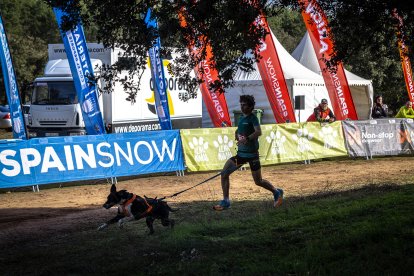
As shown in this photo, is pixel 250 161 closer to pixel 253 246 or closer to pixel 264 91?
pixel 253 246

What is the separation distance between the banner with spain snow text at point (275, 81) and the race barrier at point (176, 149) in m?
2.78

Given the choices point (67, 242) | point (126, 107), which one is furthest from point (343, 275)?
point (126, 107)

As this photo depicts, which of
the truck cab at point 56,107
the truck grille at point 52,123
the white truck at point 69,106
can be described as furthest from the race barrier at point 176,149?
the truck grille at point 52,123

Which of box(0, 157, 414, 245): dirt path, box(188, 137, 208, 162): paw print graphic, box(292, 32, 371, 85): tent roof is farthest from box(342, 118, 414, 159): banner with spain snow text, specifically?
box(292, 32, 371, 85): tent roof

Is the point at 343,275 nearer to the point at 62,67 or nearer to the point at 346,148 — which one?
the point at 346,148

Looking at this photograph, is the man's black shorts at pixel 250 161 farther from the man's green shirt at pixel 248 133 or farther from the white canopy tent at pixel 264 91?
the white canopy tent at pixel 264 91

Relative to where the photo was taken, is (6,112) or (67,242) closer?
(67,242)

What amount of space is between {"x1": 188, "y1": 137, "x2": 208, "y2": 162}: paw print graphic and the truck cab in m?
6.59

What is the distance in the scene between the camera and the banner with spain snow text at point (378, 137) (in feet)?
75.2

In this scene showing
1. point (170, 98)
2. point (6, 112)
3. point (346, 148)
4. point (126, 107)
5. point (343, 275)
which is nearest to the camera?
point (343, 275)

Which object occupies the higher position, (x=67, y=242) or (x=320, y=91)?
(x=320, y=91)

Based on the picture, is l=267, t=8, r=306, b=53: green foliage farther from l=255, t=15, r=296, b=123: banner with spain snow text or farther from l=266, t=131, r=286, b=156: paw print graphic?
l=266, t=131, r=286, b=156: paw print graphic

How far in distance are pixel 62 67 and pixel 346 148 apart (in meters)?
11.9

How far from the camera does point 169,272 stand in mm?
7234
